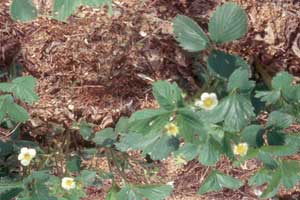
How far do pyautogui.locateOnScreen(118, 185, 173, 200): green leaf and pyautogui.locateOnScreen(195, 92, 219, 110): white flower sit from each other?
1.32 feet

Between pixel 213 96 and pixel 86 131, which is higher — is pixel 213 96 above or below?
above

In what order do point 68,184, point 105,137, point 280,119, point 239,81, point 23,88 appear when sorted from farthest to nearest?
point 105,137
point 68,184
point 23,88
point 280,119
point 239,81

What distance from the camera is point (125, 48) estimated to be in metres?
2.16

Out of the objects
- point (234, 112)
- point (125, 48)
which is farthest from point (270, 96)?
point (125, 48)

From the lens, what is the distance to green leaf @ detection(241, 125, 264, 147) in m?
1.68

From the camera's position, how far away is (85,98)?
2.25 m

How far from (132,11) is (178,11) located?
182 mm

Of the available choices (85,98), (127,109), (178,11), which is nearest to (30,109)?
(85,98)

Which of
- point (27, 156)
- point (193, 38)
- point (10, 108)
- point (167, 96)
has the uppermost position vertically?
point (193, 38)

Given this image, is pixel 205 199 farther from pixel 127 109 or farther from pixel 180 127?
pixel 180 127

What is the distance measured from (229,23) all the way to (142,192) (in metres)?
0.67

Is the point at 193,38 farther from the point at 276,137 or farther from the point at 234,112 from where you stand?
the point at 276,137

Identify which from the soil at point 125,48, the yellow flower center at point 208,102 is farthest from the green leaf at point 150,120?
the soil at point 125,48

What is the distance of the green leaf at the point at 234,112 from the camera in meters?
1.57
